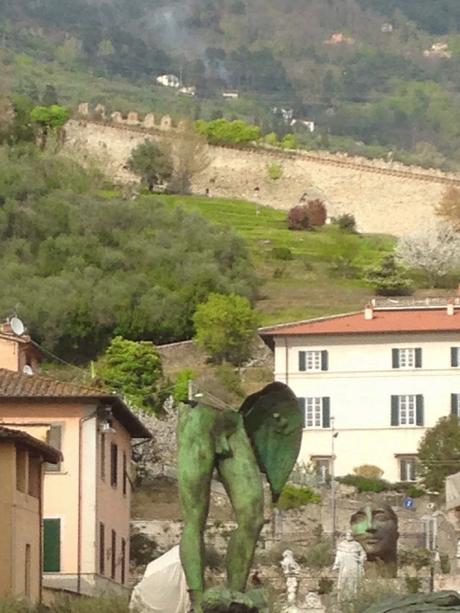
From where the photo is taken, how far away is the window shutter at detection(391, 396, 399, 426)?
7469 cm

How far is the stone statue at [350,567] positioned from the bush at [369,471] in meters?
44.4

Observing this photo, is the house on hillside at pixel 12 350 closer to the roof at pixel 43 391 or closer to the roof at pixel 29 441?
the roof at pixel 43 391

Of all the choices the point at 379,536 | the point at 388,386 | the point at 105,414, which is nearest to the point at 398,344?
the point at 388,386

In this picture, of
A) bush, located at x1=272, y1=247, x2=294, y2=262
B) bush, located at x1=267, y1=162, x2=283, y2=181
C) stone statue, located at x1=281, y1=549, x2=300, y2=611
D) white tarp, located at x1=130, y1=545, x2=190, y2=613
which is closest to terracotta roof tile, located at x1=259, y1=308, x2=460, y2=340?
bush, located at x1=272, y1=247, x2=294, y2=262

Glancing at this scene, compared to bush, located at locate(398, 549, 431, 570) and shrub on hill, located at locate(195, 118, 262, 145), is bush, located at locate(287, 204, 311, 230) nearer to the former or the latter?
shrub on hill, located at locate(195, 118, 262, 145)

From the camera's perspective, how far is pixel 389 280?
97.6m

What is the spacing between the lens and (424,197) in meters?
134

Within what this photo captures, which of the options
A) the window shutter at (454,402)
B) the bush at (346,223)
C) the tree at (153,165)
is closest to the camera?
the window shutter at (454,402)

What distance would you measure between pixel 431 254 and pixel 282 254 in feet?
19.5

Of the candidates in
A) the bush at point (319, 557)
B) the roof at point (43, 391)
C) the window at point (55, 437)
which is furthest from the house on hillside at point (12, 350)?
the bush at point (319, 557)

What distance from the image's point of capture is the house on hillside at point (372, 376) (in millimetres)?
74562

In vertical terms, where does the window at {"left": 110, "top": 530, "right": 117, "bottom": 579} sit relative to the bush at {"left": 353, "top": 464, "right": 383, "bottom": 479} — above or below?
below

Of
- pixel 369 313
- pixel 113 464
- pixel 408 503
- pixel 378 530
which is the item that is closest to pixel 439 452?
pixel 408 503

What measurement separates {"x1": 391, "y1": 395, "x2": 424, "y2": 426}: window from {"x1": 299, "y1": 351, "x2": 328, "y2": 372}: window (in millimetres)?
2227
